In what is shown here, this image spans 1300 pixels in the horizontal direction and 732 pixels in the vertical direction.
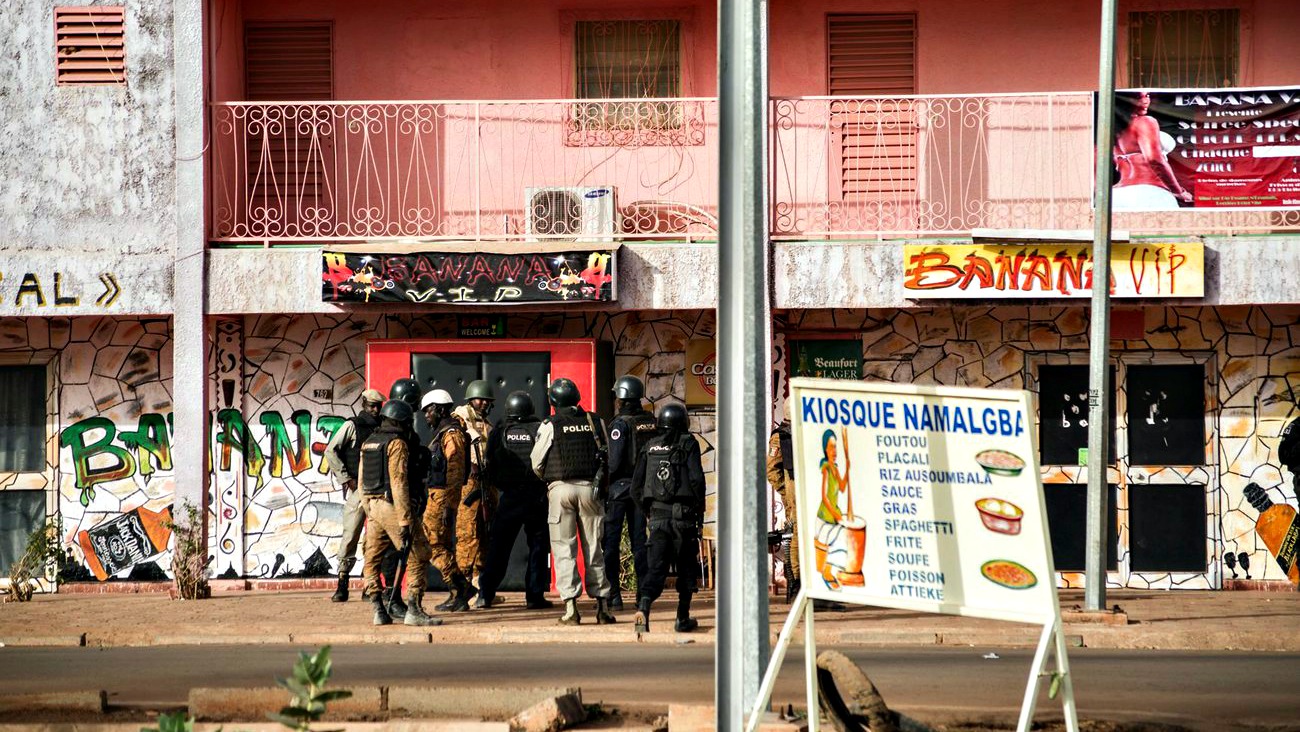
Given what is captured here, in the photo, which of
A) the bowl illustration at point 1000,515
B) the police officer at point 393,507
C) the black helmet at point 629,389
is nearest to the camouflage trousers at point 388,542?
the police officer at point 393,507

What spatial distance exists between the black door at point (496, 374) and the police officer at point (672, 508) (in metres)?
3.11

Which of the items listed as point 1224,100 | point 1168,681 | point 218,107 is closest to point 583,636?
point 1168,681

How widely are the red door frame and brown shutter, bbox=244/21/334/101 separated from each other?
3182 mm

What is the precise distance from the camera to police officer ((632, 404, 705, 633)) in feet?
38.4

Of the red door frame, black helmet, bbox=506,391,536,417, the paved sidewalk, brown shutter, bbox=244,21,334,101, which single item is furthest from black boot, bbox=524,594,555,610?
brown shutter, bbox=244,21,334,101

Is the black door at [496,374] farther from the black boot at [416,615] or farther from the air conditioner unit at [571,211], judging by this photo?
the black boot at [416,615]

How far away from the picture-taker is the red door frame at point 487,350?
14797 mm

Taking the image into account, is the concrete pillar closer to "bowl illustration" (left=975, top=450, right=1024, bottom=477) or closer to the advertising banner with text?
the advertising banner with text

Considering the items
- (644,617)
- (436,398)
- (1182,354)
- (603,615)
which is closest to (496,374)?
(436,398)

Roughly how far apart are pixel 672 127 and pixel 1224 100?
17.8ft

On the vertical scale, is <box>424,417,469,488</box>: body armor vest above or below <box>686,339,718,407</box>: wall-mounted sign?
below

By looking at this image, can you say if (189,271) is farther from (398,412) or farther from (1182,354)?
(1182,354)

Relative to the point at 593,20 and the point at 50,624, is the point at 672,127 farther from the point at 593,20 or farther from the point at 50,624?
the point at 50,624

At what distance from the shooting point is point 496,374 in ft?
48.6
